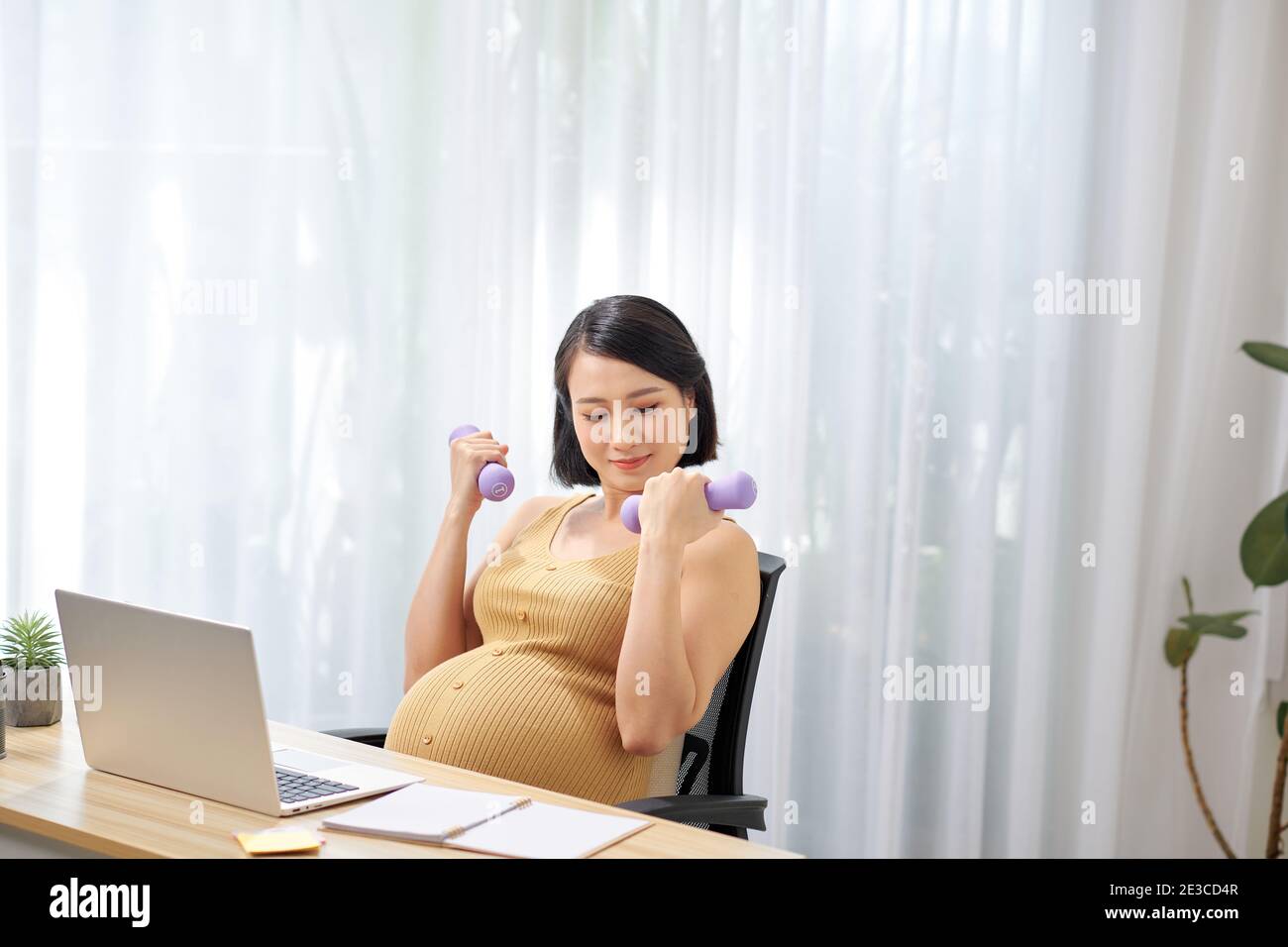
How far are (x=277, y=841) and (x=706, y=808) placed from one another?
580mm

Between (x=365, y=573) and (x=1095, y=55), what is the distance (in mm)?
2056

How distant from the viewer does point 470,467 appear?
2094 millimetres

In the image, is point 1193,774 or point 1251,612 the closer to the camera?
point 1251,612

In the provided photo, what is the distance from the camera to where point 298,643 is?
2.86 meters

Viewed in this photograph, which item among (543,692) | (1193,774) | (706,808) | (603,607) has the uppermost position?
(603,607)

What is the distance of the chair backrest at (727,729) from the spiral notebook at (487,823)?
474mm

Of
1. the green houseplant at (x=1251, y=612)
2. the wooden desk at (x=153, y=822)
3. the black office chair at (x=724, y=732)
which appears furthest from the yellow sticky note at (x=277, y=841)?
the green houseplant at (x=1251, y=612)

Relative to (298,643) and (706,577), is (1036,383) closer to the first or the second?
(706,577)

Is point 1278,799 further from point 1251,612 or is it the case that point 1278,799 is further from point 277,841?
point 277,841

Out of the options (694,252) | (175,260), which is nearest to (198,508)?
(175,260)

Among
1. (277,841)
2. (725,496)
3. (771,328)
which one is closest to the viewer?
(277,841)

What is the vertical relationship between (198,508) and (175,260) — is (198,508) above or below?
below

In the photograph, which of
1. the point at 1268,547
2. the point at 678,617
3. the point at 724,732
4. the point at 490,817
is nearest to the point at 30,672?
the point at 490,817

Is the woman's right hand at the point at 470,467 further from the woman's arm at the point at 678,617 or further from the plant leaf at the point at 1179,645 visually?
the plant leaf at the point at 1179,645
